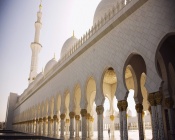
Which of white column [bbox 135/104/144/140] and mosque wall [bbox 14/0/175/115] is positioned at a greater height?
mosque wall [bbox 14/0/175/115]

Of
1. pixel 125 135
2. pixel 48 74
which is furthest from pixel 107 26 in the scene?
pixel 48 74

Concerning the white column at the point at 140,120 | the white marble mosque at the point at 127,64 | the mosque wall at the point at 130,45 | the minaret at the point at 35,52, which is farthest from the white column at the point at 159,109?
the minaret at the point at 35,52

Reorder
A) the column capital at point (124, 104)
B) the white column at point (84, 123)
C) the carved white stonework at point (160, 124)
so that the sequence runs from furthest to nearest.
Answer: the white column at point (84, 123), the column capital at point (124, 104), the carved white stonework at point (160, 124)

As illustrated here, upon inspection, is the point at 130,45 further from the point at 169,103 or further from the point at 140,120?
the point at 140,120

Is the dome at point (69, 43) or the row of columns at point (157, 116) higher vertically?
the dome at point (69, 43)

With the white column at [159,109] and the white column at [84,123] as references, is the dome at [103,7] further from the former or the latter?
the white column at [159,109]

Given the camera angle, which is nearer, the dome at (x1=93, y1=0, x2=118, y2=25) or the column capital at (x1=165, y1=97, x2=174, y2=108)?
the column capital at (x1=165, y1=97, x2=174, y2=108)

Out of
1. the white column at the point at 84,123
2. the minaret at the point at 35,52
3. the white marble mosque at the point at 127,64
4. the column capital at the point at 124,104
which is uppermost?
the minaret at the point at 35,52

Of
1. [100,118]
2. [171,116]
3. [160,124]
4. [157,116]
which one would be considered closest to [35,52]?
[100,118]

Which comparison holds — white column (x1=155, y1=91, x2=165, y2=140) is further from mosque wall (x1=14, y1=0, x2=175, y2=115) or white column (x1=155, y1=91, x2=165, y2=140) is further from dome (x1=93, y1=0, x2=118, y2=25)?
dome (x1=93, y1=0, x2=118, y2=25)

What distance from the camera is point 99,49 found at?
8867mm

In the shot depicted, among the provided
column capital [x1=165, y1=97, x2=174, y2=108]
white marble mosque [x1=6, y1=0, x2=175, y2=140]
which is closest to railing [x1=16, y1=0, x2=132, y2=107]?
white marble mosque [x1=6, y1=0, x2=175, y2=140]

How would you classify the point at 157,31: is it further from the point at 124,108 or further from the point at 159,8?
the point at 124,108

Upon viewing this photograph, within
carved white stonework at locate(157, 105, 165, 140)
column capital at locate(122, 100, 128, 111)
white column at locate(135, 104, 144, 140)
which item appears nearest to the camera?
carved white stonework at locate(157, 105, 165, 140)
